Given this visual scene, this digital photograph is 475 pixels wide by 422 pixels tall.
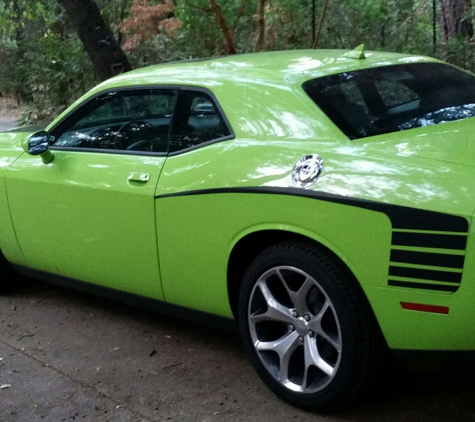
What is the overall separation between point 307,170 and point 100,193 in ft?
5.01

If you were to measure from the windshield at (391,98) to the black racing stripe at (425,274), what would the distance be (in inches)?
29.3

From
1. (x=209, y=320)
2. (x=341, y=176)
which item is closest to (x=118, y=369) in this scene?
→ (x=209, y=320)

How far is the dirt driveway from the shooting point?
12.6 ft

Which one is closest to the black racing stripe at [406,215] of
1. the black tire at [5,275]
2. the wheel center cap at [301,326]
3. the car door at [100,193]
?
the wheel center cap at [301,326]

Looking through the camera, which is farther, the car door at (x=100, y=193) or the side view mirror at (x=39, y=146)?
the side view mirror at (x=39, y=146)

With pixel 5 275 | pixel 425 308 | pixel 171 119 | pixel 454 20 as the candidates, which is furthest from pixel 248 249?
pixel 454 20

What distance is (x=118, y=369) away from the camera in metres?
4.49

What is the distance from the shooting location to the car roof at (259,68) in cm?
420

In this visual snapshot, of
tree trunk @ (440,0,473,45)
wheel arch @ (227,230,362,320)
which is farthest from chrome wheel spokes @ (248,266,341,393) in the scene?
tree trunk @ (440,0,473,45)

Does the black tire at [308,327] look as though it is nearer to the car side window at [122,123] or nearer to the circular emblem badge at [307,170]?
the circular emblem badge at [307,170]

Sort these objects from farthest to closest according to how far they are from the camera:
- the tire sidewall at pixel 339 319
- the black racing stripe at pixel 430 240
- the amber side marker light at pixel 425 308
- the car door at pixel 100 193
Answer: the car door at pixel 100 193
the tire sidewall at pixel 339 319
the amber side marker light at pixel 425 308
the black racing stripe at pixel 430 240

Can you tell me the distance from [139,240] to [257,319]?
0.94 m

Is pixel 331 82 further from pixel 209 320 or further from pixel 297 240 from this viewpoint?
pixel 209 320

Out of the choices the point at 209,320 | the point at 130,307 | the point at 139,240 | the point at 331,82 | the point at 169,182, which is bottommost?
the point at 130,307
